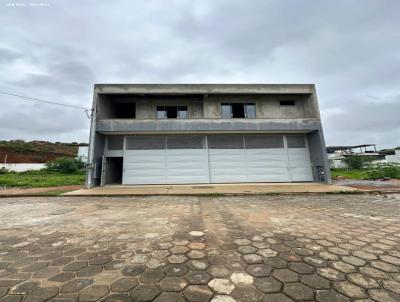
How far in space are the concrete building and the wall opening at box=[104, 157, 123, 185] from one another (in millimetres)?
72

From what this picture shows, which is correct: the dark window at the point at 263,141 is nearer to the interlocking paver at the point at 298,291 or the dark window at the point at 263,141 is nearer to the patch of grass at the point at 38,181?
the interlocking paver at the point at 298,291

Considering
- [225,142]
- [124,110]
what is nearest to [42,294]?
[225,142]

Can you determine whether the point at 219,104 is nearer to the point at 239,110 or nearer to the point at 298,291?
the point at 239,110

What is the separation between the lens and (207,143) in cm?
1275

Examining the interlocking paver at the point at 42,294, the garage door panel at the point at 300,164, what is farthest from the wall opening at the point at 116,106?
the interlocking paver at the point at 42,294

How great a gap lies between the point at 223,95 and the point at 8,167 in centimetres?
2869

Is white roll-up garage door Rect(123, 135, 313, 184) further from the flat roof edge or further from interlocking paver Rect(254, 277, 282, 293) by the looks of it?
interlocking paver Rect(254, 277, 282, 293)

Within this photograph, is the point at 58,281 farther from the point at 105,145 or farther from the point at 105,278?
the point at 105,145

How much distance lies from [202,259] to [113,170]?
13.0m

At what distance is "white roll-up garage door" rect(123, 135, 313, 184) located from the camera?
12.3 meters

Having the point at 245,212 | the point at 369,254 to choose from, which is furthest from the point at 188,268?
the point at 245,212

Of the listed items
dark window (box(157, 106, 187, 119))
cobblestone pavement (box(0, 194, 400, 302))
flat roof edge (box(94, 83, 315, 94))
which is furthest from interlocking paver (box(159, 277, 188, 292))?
dark window (box(157, 106, 187, 119))

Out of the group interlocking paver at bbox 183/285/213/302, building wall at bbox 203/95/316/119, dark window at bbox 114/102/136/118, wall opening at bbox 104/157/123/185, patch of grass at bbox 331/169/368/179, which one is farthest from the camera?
patch of grass at bbox 331/169/368/179

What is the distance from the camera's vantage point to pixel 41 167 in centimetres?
2553
